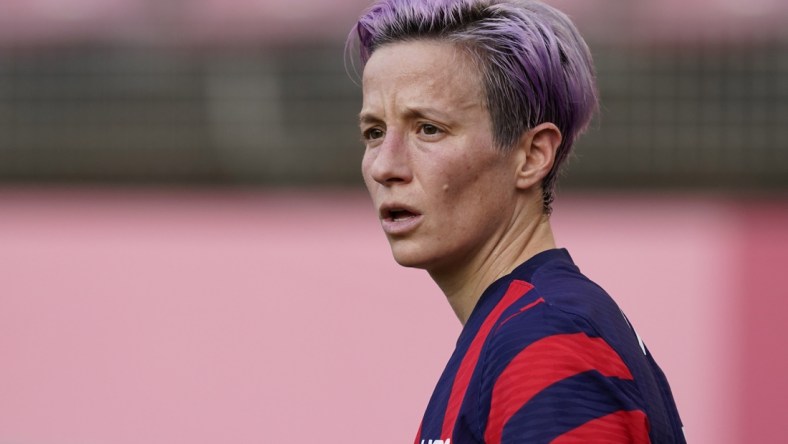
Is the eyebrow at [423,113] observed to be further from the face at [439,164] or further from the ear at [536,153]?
the ear at [536,153]

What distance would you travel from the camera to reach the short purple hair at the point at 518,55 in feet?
6.51

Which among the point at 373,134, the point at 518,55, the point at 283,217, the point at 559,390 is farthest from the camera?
the point at 283,217

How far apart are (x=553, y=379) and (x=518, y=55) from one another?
0.58 m

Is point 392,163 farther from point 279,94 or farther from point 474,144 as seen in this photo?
point 279,94

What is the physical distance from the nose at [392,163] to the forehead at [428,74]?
73 millimetres

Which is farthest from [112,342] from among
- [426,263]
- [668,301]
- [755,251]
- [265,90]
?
[426,263]

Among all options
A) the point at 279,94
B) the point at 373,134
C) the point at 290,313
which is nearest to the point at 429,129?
the point at 373,134

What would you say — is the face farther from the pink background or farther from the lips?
the pink background

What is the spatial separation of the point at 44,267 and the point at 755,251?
131 inches

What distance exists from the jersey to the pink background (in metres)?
3.89

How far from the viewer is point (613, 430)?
5.27 ft

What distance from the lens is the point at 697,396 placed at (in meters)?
5.59

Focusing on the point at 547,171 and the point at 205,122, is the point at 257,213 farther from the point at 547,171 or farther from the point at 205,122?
the point at 547,171

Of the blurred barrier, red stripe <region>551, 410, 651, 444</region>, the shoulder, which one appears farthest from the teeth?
the blurred barrier
